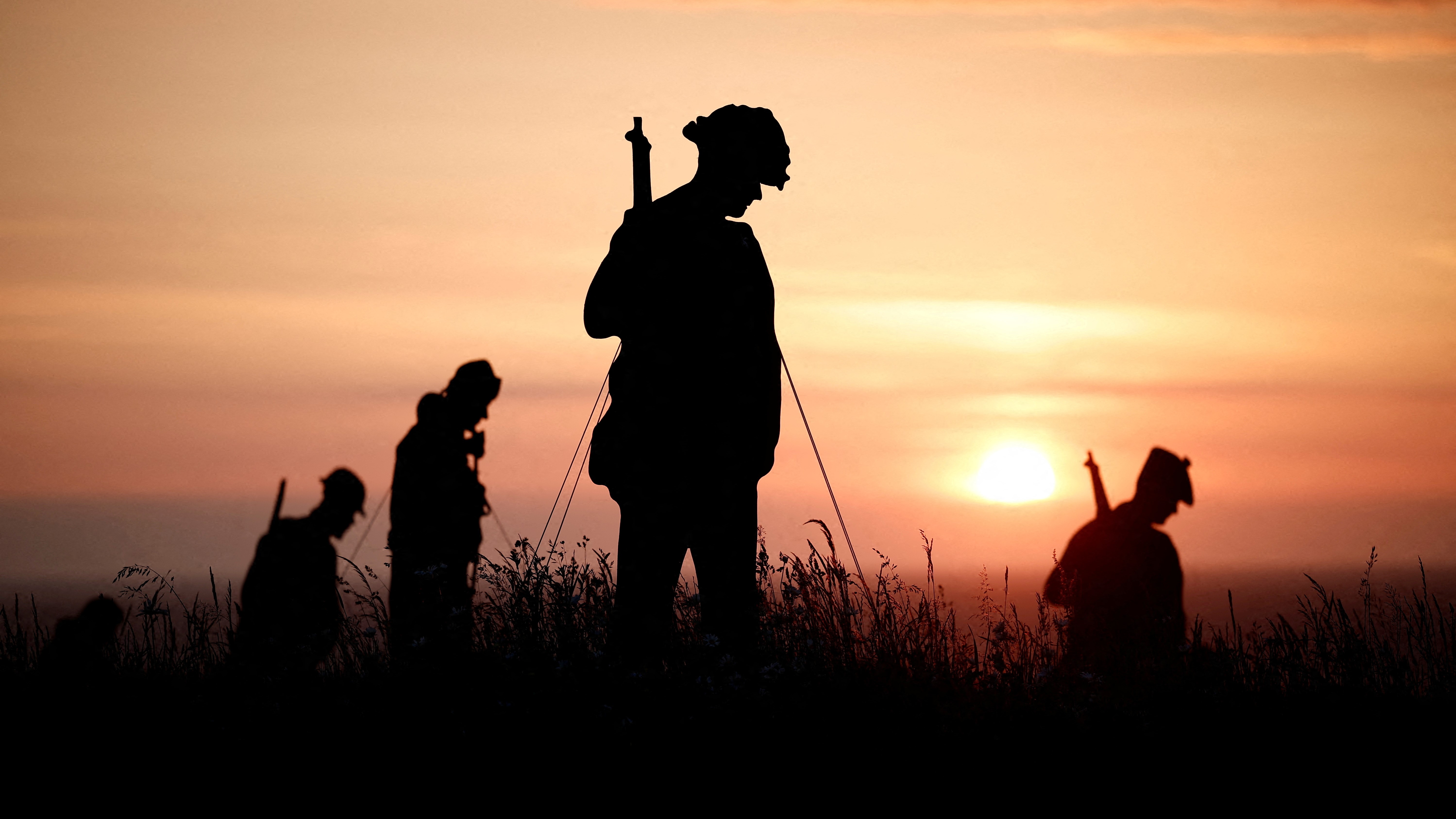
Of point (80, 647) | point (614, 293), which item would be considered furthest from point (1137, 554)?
point (80, 647)

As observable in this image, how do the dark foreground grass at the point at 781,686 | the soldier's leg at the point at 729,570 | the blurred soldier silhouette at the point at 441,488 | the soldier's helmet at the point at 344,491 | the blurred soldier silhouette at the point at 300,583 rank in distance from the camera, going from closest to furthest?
the dark foreground grass at the point at 781,686 < the soldier's leg at the point at 729,570 < the blurred soldier silhouette at the point at 300,583 < the soldier's helmet at the point at 344,491 < the blurred soldier silhouette at the point at 441,488

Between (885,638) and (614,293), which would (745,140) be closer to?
(614,293)

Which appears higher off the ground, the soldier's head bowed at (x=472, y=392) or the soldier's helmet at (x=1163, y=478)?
the soldier's head bowed at (x=472, y=392)

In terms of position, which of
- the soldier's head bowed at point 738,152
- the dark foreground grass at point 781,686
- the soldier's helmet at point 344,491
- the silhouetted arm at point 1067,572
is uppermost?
the soldier's head bowed at point 738,152

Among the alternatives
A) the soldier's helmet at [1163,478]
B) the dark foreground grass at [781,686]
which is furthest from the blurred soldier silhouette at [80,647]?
the soldier's helmet at [1163,478]

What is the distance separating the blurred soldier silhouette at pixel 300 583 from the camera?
5.98m

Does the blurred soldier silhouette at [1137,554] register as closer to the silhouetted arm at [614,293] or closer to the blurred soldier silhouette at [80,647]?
the silhouetted arm at [614,293]

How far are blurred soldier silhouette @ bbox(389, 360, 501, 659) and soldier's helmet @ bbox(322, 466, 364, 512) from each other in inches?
14.1

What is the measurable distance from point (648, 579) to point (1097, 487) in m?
5.86

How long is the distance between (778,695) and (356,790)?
156cm

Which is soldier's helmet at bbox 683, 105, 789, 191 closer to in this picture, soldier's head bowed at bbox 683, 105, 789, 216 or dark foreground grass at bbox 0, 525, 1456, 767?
soldier's head bowed at bbox 683, 105, 789, 216

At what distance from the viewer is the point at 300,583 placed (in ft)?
21.8

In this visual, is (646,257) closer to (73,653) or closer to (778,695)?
(778,695)

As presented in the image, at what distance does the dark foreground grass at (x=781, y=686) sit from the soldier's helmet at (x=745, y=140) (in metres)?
1.78
